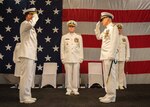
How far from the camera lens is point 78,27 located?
7750 mm

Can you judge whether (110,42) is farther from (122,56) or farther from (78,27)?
(78,27)

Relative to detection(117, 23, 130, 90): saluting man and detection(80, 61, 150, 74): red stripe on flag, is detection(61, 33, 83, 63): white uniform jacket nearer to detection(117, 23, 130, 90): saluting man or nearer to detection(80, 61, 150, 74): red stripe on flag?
detection(117, 23, 130, 90): saluting man

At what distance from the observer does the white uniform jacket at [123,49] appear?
699 cm

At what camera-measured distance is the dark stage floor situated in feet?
16.1

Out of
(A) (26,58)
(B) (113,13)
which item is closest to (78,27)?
(B) (113,13)

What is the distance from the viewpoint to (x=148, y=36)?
7.80 m

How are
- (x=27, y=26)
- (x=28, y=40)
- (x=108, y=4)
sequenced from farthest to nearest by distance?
(x=108, y=4), (x=28, y=40), (x=27, y=26)

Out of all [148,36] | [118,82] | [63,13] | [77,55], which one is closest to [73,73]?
[77,55]

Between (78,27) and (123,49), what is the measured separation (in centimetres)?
144

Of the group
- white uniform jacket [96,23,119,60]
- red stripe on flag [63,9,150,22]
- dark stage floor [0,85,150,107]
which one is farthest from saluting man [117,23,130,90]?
white uniform jacket [96,23,119,60]

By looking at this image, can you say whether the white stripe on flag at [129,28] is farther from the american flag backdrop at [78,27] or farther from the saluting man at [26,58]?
the saluting man at [26,58]

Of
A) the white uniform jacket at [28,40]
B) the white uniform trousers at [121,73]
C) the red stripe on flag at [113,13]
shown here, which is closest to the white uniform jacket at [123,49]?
the white uniform trousers at [121,73]

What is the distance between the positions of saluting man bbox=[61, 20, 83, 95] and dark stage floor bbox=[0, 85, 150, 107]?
9.2 inches

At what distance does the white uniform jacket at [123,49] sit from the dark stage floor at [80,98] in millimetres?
768
